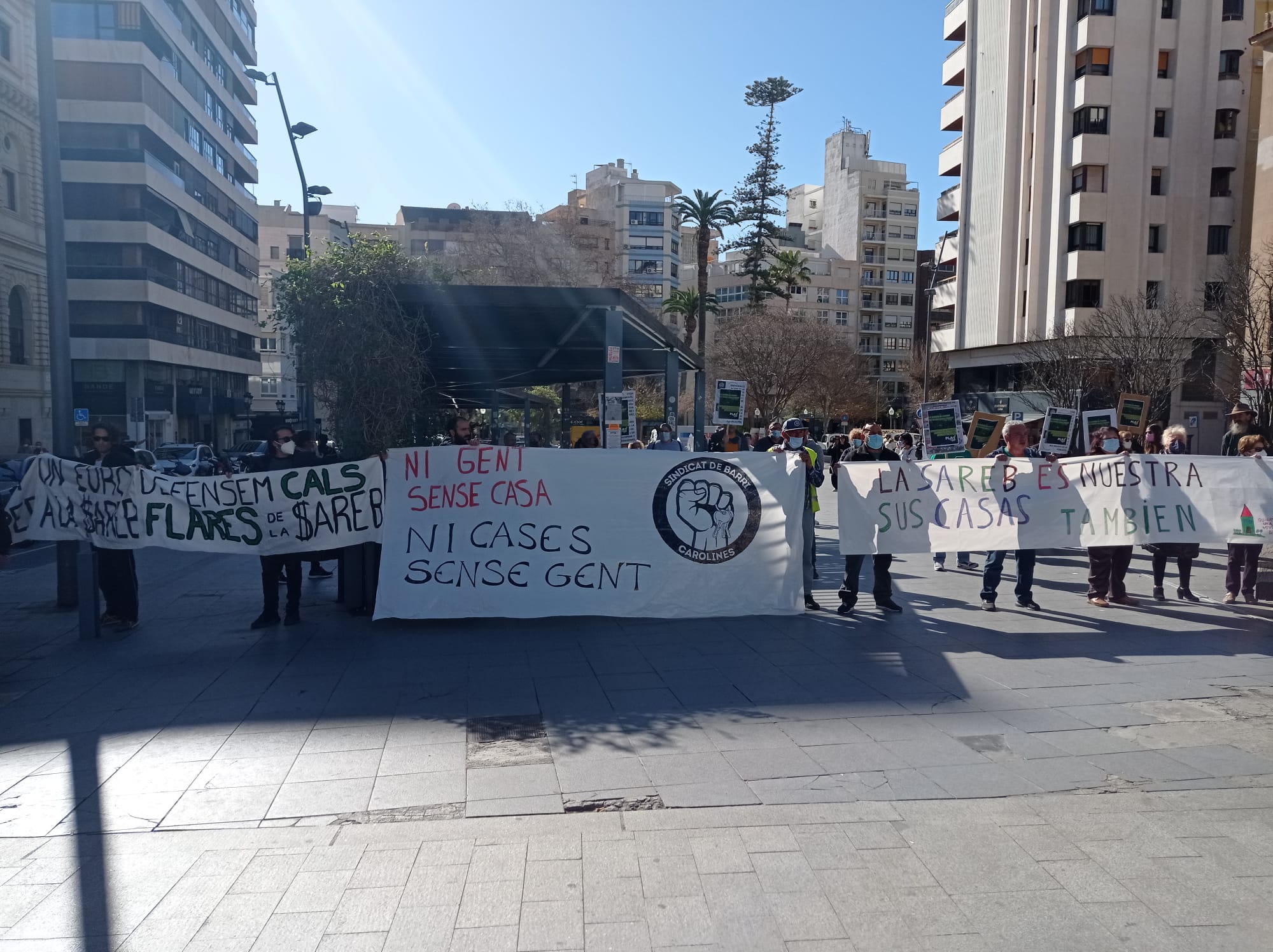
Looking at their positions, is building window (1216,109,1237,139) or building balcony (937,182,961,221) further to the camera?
building balcony (937,182,961,221)

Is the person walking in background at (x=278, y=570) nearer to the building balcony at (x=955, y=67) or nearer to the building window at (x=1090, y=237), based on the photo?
the building window at (x=1090, y=237)

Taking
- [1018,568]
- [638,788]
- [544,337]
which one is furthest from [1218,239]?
[638,788]

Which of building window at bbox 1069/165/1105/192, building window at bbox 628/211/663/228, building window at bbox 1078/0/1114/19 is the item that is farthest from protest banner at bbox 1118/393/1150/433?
building window at bbox 628/211/663/228

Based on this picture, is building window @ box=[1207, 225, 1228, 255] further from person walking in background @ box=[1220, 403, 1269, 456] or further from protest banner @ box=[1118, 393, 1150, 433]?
person walking in background @ box=[1220, 403, 1269, 456]

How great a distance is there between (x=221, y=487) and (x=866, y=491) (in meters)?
5.94

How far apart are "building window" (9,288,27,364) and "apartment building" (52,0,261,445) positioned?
13.7 ft

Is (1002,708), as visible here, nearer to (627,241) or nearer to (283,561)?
(283,561)

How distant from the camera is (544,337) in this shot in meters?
15.0

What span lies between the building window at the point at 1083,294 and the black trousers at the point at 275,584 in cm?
3718

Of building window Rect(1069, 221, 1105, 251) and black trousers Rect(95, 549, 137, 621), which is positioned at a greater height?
building window Rect(1069, 221, 1105, 251)

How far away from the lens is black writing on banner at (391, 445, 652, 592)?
8633mm

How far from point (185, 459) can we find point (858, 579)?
28797mm

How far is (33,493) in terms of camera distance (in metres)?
8.66

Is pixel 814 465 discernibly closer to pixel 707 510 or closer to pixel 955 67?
pixel 707 510
